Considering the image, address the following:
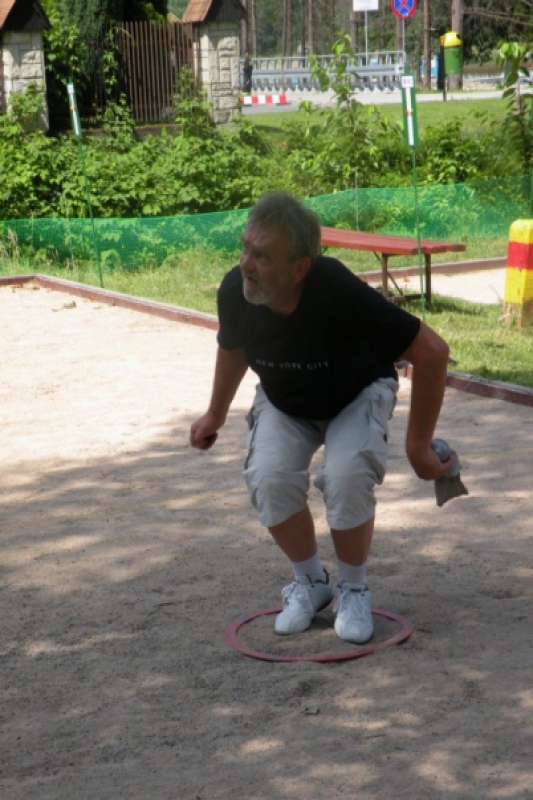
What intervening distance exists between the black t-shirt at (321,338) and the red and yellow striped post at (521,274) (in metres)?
6.32

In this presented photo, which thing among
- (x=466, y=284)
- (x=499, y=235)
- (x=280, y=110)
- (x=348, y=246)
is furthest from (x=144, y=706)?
(x=280, y=110)

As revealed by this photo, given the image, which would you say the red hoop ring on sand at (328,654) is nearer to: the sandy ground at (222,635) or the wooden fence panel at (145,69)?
the sandy ground at (222,635)

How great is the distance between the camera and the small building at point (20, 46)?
1777cm

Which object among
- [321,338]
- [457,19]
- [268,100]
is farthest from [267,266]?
[457,19]

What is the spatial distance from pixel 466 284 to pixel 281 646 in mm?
9417

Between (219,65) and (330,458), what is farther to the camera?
(219,65)

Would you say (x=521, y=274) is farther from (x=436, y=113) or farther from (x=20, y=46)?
(x=436, y=113)

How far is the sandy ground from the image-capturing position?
355 centimetres

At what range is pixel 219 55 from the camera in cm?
2053

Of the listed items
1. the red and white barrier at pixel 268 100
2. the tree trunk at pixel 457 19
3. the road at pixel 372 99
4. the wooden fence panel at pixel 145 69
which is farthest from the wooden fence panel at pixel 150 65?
the tree trunk at pixel 457 19

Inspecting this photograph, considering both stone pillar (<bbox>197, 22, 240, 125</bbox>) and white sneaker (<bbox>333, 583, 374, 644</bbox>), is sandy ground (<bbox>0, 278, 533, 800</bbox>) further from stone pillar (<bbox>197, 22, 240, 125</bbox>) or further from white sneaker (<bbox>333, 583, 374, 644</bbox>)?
stone pillar (<bbox>197, 22, 240, 125</bbox>)

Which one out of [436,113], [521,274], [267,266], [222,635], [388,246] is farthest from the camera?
[436,113]

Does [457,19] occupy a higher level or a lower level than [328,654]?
higher

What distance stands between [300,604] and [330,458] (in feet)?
2.00
